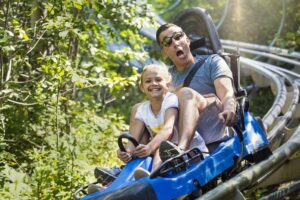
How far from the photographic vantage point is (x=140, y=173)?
3057 millimetres

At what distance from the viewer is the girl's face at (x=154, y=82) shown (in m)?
3.59

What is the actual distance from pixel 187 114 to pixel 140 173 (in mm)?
570

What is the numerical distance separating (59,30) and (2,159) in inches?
51.5

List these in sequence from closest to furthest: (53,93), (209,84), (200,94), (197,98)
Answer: (197,98), (200,94), (209,84), (53,93)

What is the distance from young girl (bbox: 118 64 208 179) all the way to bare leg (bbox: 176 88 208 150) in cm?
5

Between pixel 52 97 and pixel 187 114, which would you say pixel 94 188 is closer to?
pixel 187 114

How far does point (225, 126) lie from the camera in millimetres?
3746

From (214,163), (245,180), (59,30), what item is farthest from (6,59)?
(245,180)

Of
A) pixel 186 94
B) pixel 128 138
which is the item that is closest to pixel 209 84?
pixel 186 94

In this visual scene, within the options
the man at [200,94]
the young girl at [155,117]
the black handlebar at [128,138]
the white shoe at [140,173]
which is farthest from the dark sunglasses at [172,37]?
the white shoe at [140,173]

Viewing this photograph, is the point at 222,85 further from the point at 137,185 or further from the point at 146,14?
the point at 146,14

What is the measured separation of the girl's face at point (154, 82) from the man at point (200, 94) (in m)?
0.12

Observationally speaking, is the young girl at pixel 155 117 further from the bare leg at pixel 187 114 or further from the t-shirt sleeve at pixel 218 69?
the t-shirt sleeve at pixel 218 69

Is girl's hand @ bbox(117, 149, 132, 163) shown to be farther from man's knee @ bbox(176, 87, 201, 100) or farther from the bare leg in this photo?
man's knee @ bbox(176, 87, 201, 100)
